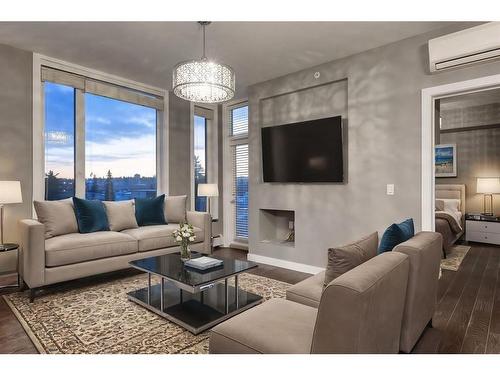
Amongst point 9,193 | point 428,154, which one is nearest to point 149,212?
point 9,193

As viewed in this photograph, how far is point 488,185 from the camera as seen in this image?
5688 millimetres

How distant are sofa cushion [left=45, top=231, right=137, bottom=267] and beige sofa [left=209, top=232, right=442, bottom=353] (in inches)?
88.7

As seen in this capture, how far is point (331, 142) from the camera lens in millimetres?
3873

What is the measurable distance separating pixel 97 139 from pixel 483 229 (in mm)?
6836

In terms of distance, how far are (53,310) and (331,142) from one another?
3.46 meters

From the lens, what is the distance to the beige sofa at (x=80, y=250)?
2900 mm

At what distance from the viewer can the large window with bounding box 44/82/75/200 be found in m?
3.96

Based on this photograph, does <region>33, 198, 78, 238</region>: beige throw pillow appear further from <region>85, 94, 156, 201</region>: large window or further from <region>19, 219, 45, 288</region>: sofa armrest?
<region>85, 94, 156, 201</region>: large window

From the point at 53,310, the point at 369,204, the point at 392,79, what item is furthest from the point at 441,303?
the point at 53,310

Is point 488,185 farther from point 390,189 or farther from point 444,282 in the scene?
point 390,189

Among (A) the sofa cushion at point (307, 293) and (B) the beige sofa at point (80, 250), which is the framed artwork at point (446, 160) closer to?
(A) the sofa cushion at point (307, 293)

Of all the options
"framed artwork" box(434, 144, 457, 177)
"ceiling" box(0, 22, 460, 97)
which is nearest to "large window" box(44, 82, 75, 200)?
"ceiling" box(0, 22, 460, 97)
